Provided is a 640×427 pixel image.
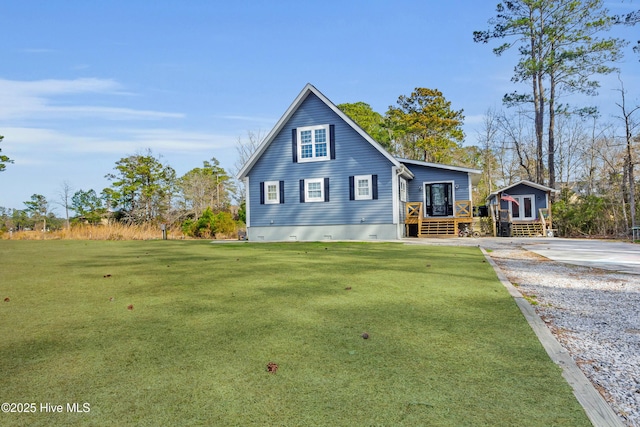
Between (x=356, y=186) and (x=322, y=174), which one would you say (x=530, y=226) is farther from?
(x=322, y=174)

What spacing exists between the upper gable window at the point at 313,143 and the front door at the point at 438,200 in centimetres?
657

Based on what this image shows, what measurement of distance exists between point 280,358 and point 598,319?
11.0ft

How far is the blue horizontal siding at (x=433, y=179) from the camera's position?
68.1ft

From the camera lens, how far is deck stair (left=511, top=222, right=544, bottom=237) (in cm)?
2158

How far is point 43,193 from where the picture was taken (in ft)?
126

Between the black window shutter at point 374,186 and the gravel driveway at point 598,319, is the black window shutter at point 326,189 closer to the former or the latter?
the black window shutter at point 374,186

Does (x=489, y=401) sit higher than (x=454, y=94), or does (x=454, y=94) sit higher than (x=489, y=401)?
(x=454, y=94)

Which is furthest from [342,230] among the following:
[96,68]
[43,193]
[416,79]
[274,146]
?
[43,193]

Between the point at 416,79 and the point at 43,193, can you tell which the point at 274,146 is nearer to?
the point at 416,79

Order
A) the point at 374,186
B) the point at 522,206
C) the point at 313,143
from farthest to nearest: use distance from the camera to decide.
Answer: the point at 522,206
the point at 313,143
the point at 374,186

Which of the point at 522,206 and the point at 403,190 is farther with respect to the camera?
the point at 522,206

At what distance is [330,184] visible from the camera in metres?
19.4

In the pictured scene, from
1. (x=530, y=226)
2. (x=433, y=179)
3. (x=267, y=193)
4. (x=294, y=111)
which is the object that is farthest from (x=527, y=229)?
(x=267, y=193)

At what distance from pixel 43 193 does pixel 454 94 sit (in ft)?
139
